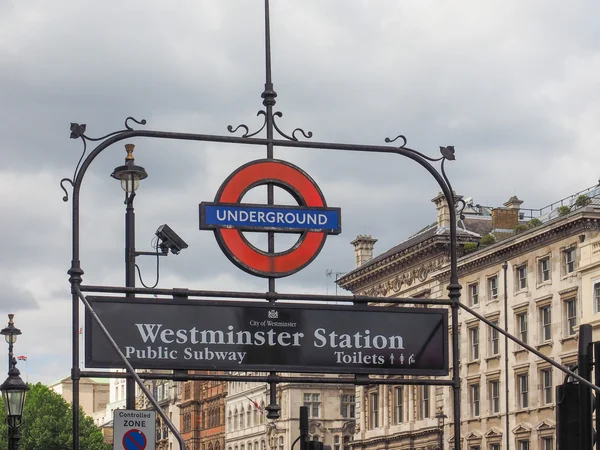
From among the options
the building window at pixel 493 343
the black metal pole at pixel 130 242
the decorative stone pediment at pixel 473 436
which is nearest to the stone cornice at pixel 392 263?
the building window at pixel 493 343

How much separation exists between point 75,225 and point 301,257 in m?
2.40

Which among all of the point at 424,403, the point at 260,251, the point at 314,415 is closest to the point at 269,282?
the point at 260,251

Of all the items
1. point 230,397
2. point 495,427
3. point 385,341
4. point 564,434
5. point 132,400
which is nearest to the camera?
point 564,434

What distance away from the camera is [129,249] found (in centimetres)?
2391

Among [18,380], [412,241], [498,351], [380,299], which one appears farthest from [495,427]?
[380,299]

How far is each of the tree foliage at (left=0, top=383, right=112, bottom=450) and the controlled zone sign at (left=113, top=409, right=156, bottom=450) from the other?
9324 cm

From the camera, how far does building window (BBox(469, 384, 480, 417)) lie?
7381 cm

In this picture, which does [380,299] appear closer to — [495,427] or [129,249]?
[129,249]

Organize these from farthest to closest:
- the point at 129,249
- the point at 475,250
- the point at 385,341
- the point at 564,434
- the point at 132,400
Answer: the point at 475,250, the point at 129,249, the point at 132,400, the point at 385,341, the point at 564,434

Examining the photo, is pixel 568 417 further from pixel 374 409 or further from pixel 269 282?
pixel 374 409

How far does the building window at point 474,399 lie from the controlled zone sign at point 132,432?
60596 mm

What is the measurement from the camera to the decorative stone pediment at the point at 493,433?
6988 centimetres

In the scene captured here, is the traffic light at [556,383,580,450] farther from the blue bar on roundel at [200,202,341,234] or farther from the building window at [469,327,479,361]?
the building window at [469,327,479,361]

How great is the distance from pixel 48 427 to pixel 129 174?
86.8 meters
